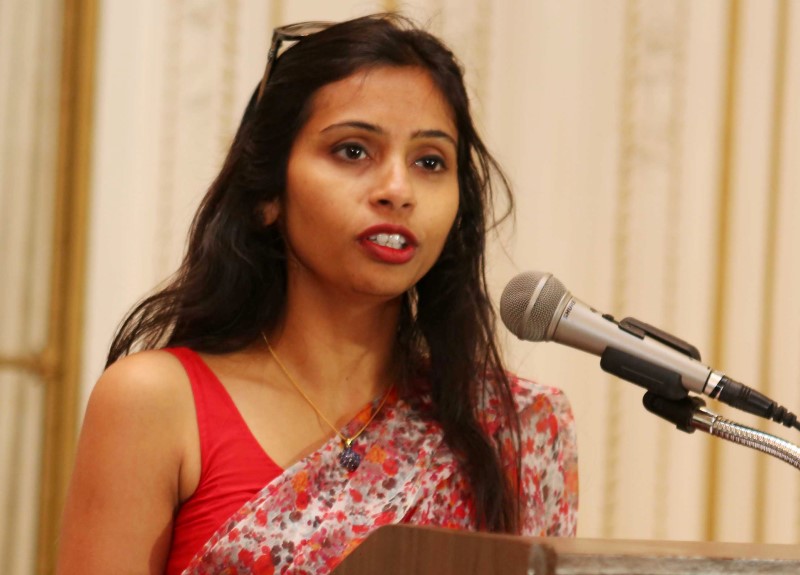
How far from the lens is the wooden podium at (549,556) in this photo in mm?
752

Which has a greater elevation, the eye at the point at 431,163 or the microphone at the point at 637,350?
the eye at the point at 431,163

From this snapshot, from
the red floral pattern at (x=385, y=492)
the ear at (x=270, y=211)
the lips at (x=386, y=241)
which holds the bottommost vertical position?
the red floral pattern at (x=385, y=492)

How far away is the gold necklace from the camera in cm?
141

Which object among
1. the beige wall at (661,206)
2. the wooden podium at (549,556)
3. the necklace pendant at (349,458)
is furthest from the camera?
the beige wall at (661,206)

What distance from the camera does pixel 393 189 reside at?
1.37 metres

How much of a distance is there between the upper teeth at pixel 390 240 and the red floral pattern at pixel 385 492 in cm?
22

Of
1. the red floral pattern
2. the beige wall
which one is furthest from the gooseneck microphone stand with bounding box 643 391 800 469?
the beige wall

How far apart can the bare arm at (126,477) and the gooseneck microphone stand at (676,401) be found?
0.54 m

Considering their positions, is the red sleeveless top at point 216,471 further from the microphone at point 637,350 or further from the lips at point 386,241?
the microphone at point 637,350

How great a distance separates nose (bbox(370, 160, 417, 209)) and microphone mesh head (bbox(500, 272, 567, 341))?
270 millimetres

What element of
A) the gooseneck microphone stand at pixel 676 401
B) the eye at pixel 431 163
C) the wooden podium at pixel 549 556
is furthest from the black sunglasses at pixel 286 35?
the wooden podium at pixel 549 556

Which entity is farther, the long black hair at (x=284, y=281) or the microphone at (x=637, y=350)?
the long black hair at (x=284, y=281)

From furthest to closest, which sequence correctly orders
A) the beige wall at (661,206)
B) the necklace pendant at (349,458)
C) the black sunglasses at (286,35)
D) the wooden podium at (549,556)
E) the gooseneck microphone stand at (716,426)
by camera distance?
the beige wall at (661,206) < the black sunglasses at (286,35) < the necklace pendant at (349,458) < the gooseneck microphone stand at (716,426) < the wooden podium at (549,556)

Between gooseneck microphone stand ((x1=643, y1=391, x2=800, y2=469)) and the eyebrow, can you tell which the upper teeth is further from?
gooseneck microphone stand ((x1=643, y1=391, x2=800, y2=469))
